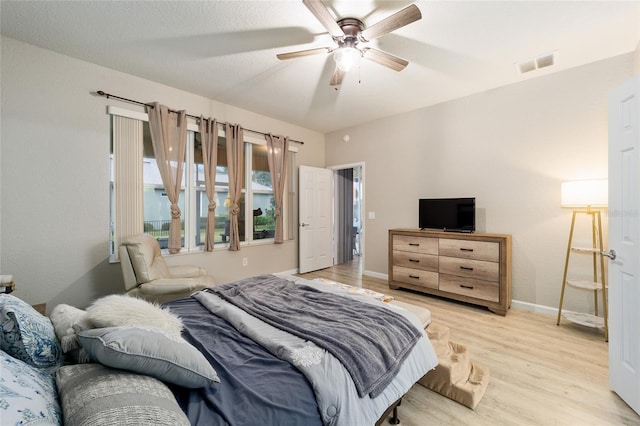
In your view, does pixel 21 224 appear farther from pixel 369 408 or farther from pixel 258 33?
pixel 369 408

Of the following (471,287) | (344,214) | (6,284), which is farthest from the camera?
(344,214)

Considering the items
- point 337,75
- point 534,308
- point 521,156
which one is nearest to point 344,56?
point 337,75

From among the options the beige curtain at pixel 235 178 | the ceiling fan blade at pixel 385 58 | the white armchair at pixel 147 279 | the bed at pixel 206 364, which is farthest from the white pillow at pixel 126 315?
the beige curtain at pixel 235 178

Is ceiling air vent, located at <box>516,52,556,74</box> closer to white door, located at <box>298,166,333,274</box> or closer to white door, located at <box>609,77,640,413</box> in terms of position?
white door, located at <box>609,77,640,413</box>

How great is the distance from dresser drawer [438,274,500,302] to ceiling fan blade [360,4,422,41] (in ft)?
9.45

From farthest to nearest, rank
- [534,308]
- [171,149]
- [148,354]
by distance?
[171,149] → [534,308] → [148,354]

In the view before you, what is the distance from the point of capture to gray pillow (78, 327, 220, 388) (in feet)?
2.83

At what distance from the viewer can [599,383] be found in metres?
1.92

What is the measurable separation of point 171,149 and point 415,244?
350cm

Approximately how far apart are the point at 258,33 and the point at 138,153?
2.03 m

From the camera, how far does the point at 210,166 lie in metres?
3.79

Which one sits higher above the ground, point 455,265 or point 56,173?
point 56,173

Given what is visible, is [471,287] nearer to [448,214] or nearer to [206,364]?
[448,214]

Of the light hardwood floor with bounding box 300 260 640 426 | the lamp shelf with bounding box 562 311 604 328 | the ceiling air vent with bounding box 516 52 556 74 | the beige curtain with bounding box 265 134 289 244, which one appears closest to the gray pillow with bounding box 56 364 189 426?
the light hardwood floor with bounding box 300 260 640 426
